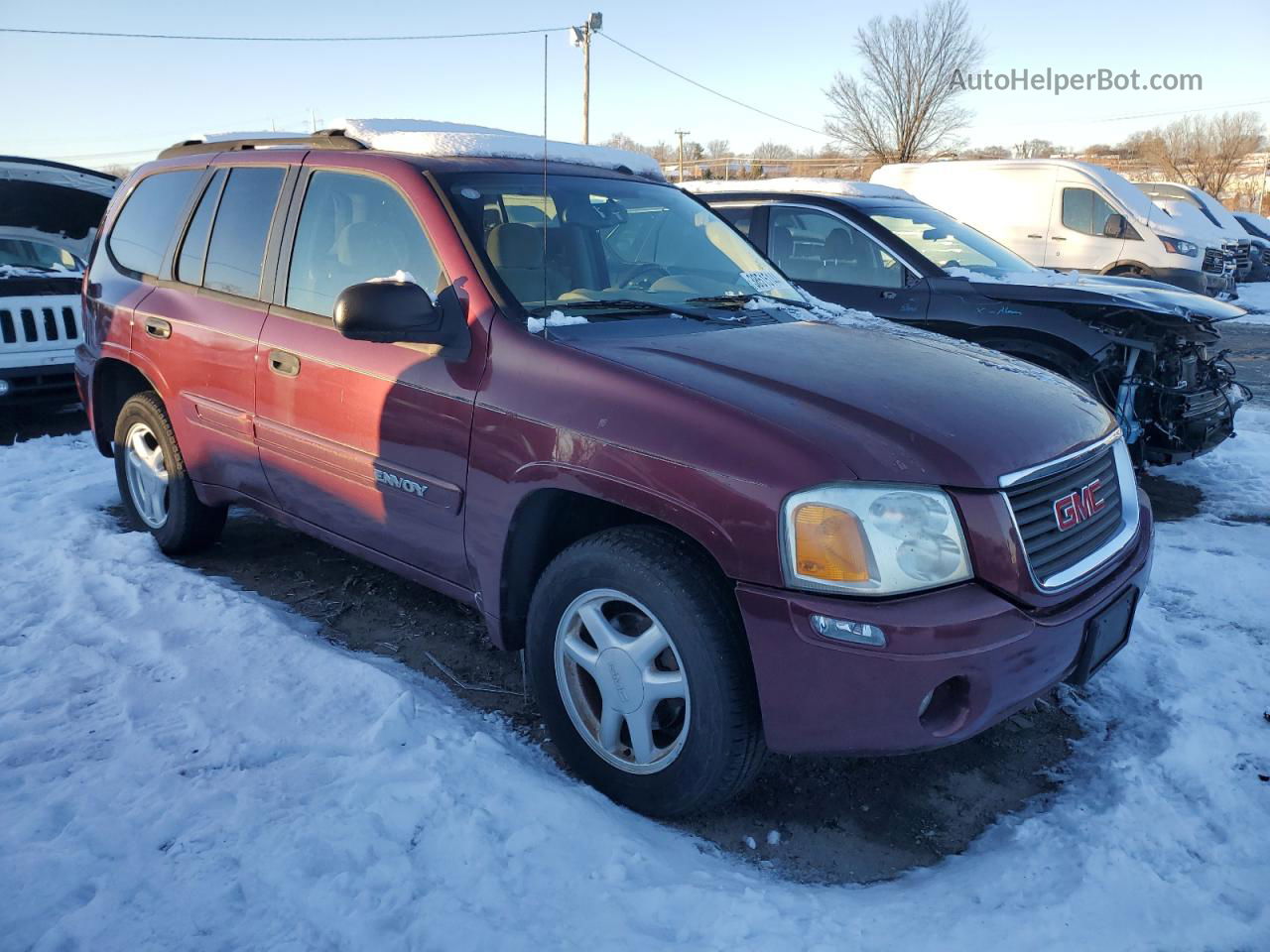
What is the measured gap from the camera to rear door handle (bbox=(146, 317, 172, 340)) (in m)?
3.92

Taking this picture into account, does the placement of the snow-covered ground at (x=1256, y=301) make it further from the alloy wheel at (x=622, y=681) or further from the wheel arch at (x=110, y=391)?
the wheel arch at (x=110, y=391)

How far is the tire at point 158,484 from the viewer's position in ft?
13.4

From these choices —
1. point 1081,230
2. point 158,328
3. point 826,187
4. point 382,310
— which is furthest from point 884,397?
point 1081,230

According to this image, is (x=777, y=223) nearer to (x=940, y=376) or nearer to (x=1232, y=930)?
(x=940, y=376)

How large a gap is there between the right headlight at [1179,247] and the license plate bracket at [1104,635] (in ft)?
36.3

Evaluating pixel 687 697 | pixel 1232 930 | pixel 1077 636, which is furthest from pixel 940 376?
pixel 1232 930

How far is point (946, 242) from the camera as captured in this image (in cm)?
620

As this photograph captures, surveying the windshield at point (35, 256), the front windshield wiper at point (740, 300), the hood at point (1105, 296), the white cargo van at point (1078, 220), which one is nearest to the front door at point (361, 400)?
the front windshield wiper at point (740, 300)

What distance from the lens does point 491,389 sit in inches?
106

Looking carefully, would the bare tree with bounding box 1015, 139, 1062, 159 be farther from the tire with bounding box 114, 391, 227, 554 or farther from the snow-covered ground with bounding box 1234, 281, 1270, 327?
the tire with bounding box 114, 391, 227, 554

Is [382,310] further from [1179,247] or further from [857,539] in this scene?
[1179,247]

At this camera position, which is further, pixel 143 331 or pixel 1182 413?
pixel 1182 413

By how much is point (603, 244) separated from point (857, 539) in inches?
66.8

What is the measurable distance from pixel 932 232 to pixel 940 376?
3.99 m
